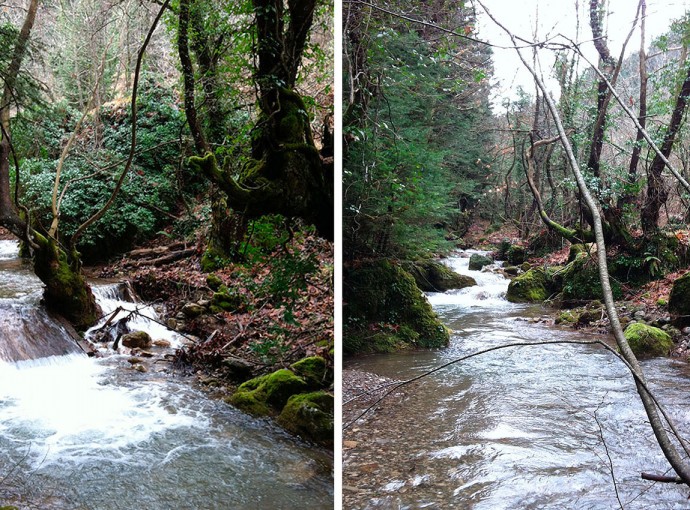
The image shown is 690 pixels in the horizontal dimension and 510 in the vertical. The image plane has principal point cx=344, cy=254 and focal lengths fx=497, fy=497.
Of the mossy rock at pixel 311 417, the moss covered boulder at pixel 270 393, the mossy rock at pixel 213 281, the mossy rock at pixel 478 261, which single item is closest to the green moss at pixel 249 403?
the moss covered boulder at pixel 270 393

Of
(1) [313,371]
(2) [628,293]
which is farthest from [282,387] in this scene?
(2) [628,293]

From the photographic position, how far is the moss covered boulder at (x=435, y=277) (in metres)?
2.05

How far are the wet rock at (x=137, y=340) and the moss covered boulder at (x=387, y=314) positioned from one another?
1372 millimetres

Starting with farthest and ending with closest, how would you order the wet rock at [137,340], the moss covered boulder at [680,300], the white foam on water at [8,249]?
the wet rock at [137,340] → the white foam on water at [8,249] → the moss covered boulder at [680,300]

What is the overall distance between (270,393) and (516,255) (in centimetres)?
137

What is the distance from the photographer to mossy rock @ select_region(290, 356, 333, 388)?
98.0 inches

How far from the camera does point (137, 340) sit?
9.39ft

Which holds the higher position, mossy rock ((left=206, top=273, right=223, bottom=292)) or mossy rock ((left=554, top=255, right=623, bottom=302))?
mossy rock ((left=554, top=255, right=623, bottom=302))

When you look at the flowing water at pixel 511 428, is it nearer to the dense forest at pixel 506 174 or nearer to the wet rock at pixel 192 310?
the dense forest at pixel 506 174

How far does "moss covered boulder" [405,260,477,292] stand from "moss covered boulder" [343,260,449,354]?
3 cm

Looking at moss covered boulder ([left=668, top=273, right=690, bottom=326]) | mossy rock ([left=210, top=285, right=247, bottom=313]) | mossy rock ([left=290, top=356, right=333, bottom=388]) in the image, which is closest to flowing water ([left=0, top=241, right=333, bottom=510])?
mossy rock ([left=290, top=356, right=333, bottom=388])

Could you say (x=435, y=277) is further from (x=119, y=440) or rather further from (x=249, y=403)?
(x=119, y=440)

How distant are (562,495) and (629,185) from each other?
123 centimetres

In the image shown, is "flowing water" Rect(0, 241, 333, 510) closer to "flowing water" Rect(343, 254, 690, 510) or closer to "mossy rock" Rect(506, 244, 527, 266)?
"flowing water" Rect(343, 254, 690, 510)
